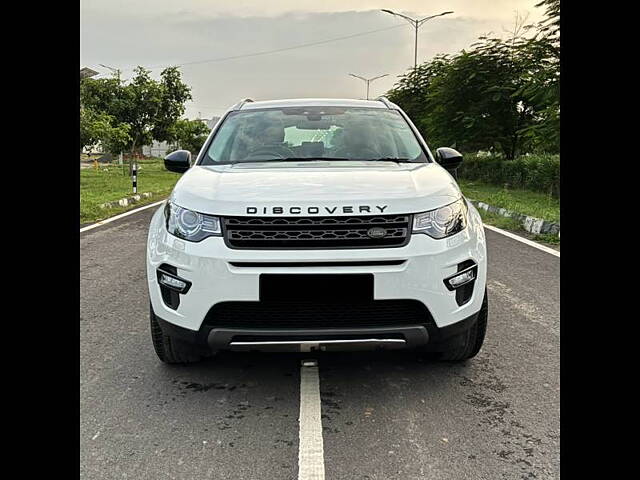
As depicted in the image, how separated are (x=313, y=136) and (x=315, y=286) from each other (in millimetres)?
1832

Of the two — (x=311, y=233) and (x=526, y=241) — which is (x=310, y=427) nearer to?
(x=311, y=233)

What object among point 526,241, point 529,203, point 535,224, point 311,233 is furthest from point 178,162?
point 529,203

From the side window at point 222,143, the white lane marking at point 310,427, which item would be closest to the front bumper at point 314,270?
the white lane marking at point 310,427

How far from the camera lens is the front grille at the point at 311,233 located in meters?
3.12

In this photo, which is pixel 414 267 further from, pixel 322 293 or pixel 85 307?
pixel 85 307

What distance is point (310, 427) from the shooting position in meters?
3.06

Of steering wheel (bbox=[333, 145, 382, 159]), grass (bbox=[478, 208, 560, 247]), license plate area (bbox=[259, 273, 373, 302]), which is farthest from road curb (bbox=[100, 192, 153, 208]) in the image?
license plate area (bbox=[259, 273, 373, 302])

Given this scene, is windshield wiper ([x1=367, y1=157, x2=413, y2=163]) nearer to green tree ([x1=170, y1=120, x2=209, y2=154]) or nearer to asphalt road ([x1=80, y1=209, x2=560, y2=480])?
asphalt road ([x1=80, y1=209, x2=560, y2=480])

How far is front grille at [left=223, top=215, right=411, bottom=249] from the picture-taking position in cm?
312

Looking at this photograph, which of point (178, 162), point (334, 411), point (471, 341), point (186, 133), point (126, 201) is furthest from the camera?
point (186, 133)

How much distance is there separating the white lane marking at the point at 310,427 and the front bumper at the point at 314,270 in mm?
445

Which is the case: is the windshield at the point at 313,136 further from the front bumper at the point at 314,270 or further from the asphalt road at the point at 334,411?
the asphalt road at the point at 334,411
